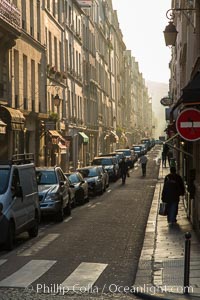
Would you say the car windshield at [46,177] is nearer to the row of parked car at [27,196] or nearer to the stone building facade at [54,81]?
the row of parked car at [27,196]

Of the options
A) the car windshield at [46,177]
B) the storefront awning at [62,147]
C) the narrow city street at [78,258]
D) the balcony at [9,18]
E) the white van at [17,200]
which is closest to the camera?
the narrow city street at [78,258]

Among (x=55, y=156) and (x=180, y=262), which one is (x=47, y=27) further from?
(x=180, y=262)

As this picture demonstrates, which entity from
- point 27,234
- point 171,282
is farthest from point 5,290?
point 27,234

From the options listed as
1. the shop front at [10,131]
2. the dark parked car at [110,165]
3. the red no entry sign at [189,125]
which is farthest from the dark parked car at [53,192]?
the dark parked car at [110,165]

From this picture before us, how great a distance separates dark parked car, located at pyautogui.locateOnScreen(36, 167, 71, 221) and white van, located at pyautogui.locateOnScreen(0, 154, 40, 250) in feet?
9.88

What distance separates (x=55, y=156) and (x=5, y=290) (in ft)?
115

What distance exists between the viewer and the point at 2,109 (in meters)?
30.3

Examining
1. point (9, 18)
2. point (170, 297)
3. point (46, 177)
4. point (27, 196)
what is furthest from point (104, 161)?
point (170, 297)

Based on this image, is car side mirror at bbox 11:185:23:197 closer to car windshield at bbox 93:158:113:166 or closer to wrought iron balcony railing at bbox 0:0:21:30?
wrought iron balcony railing at bbox 0:0:21:30

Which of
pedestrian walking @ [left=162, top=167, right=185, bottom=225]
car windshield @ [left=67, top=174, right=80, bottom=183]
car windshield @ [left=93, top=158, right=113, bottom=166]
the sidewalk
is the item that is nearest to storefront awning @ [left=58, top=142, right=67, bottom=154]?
car windshield @ [left=93, top=158, right=113, bottom=166]

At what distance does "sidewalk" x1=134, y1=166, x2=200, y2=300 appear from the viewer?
30.3 ft

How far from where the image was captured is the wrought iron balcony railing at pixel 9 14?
28772mm

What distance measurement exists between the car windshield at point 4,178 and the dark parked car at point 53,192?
5012 millimetres

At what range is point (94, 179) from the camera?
32688 mm
